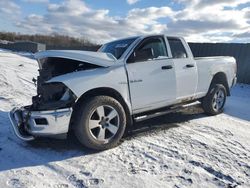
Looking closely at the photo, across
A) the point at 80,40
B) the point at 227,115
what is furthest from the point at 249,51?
the point at 80,40

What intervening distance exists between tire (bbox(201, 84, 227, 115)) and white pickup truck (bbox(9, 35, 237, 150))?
2.00ft

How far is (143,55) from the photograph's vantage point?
195 inches

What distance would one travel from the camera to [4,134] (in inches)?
199

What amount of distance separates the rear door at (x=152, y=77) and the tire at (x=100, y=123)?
0.45m

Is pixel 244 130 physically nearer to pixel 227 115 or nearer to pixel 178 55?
pixel 227 115

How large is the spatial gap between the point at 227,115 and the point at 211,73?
1.20m

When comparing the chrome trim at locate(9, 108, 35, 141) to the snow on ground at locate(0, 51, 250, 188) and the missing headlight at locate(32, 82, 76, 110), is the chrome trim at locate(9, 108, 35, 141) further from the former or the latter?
the missing headlight at locate(32, 82, 76, 110)

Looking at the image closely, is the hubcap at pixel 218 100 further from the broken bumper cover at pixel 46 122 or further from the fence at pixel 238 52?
the fence at pixel 238 52

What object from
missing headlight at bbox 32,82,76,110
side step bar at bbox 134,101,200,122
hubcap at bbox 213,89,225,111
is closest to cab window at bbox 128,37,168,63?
side step bar at bbox 134,101,200,122

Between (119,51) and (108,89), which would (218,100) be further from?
(108,89)

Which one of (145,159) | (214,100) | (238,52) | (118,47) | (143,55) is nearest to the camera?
(145,159)

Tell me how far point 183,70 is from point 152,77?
0.96m

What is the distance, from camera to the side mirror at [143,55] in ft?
16.1

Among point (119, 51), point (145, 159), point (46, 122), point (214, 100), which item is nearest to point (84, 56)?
point (119, 51)
